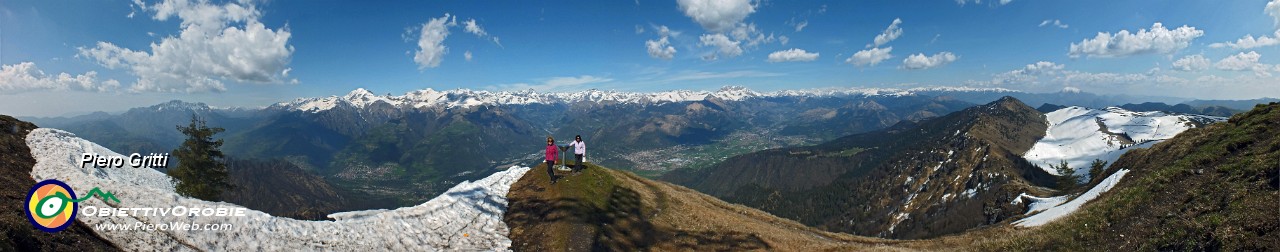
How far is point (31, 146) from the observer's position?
26.7m

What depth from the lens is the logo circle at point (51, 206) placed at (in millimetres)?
18953

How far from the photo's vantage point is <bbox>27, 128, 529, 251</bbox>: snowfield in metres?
21.3

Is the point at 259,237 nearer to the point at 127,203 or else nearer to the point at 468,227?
the point at 127,203

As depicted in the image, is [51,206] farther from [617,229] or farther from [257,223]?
[617,229]

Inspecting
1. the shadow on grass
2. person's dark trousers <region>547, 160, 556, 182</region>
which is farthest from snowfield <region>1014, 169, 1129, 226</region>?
person's dark trousers <region>547, 160, 556, 182</region>

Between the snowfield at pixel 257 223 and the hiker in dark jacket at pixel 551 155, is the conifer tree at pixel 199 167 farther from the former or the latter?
the hiker in dark jacket at pixel 551 155

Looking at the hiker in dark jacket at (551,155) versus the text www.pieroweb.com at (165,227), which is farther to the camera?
the hiker in dark jacket at (551,155)

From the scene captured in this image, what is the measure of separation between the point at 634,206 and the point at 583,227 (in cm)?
901

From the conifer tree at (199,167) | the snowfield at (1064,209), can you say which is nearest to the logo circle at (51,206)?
the conifer tree at (199,167)

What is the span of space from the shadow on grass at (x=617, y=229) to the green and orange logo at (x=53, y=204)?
2159cm

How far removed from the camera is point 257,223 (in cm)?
2414

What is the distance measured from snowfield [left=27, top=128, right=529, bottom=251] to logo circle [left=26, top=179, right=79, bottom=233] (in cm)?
39

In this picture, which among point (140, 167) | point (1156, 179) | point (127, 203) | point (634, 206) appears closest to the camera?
point (127, 203)

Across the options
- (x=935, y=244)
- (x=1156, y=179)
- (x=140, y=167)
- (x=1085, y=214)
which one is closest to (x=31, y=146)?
(x=140, y=167)
